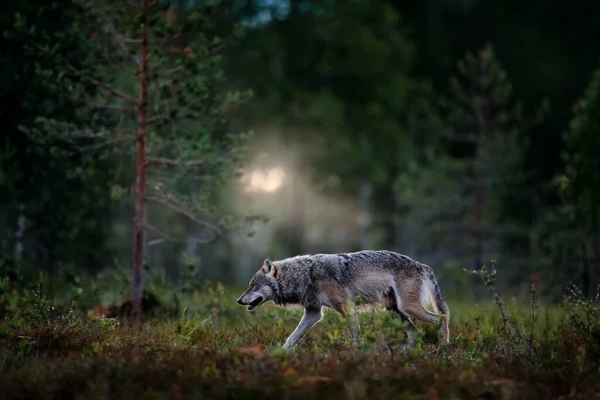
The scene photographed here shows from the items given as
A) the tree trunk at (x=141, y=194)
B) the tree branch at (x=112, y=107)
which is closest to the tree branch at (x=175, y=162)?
the tree trunk at (x=141, y=194)

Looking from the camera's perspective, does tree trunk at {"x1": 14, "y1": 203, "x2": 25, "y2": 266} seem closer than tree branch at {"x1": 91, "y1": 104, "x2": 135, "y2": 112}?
No

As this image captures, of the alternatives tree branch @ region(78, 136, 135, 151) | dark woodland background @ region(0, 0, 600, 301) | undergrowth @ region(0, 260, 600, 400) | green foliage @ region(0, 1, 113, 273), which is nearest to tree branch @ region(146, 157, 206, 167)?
dark woodland background @ region(0, 0, 600, 301)

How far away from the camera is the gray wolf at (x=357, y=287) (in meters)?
9.25

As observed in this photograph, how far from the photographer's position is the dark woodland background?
12.9 m

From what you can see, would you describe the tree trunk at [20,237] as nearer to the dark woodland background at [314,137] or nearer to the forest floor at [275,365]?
the dark woodland background at [314,137]

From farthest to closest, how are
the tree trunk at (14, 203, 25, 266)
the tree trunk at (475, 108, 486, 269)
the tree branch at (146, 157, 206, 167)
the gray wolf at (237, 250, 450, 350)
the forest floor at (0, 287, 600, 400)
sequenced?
the tree trunk at (475, 108, 486, 269), the tree trunk at (14, 203, 25, 266), the tree branch at (146, 157, 206, 167), the gray wolf at (237, 250, 450, 350), the forest floor at (0, 287, 600, 400)

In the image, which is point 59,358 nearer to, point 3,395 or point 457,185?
point 3,395

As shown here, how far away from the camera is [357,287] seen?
9.30 m

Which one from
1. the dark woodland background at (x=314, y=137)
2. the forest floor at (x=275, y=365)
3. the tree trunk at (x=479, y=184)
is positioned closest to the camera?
the forest floor at (x=275, y=365)

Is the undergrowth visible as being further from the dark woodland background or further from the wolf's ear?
the dark woodland background

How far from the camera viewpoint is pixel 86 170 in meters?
14.2

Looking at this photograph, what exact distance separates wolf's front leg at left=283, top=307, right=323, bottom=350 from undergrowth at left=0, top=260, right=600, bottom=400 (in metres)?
0.22

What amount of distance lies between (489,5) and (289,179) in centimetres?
1596

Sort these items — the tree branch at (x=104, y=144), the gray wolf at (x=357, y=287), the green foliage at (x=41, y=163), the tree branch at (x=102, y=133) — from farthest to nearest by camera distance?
the green foliage at (x=41, y=163) < the tree branch at (x=104, y=144) < the tree branch at (x=102, y=133) < the gray wolf at (x=357, y=287)
